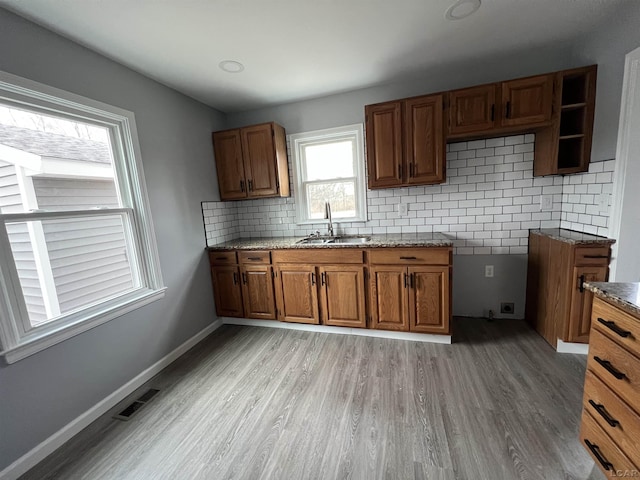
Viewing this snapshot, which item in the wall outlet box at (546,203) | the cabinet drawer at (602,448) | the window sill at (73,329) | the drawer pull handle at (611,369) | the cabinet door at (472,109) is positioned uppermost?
the cabinet door at (472,109)

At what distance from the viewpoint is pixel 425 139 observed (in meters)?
2.46

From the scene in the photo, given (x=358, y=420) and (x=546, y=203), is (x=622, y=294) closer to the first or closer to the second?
(x=358, y=420)

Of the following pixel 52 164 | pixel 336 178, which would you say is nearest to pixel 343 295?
pixel 336 178

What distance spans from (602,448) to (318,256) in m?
2.08

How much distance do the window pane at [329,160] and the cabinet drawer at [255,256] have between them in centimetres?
107

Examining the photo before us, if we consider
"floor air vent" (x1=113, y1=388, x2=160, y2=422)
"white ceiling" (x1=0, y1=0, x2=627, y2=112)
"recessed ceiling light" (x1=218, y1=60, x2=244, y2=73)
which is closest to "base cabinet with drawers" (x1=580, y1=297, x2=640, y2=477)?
"white ceiling" (x1=0, y1=0, x2=627, y2=112)

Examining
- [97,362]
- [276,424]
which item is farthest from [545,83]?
[97,362]

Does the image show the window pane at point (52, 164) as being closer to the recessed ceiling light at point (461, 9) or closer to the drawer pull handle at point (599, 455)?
the recessed ceiling light at point (461, 9)

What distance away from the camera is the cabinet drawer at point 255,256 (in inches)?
111

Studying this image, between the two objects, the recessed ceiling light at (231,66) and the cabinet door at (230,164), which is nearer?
the recessed ceiling light at (231,66)

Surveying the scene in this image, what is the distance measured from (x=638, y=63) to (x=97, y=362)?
4.17 meters

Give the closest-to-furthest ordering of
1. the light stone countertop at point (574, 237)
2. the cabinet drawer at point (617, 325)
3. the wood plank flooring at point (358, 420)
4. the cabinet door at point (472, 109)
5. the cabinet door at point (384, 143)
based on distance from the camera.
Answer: the cabinet drawer at point (617, 325)
the wood plank flooring at point (358, 420)
the light stone countertop at point (574, 237)
the cabinet door at point (472, 109)
the cabinet door at point (384, 143)

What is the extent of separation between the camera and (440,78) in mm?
2609

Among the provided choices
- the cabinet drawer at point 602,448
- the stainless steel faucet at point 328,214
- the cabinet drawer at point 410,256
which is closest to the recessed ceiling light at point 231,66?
the stainless steel faucet at point 328,214
